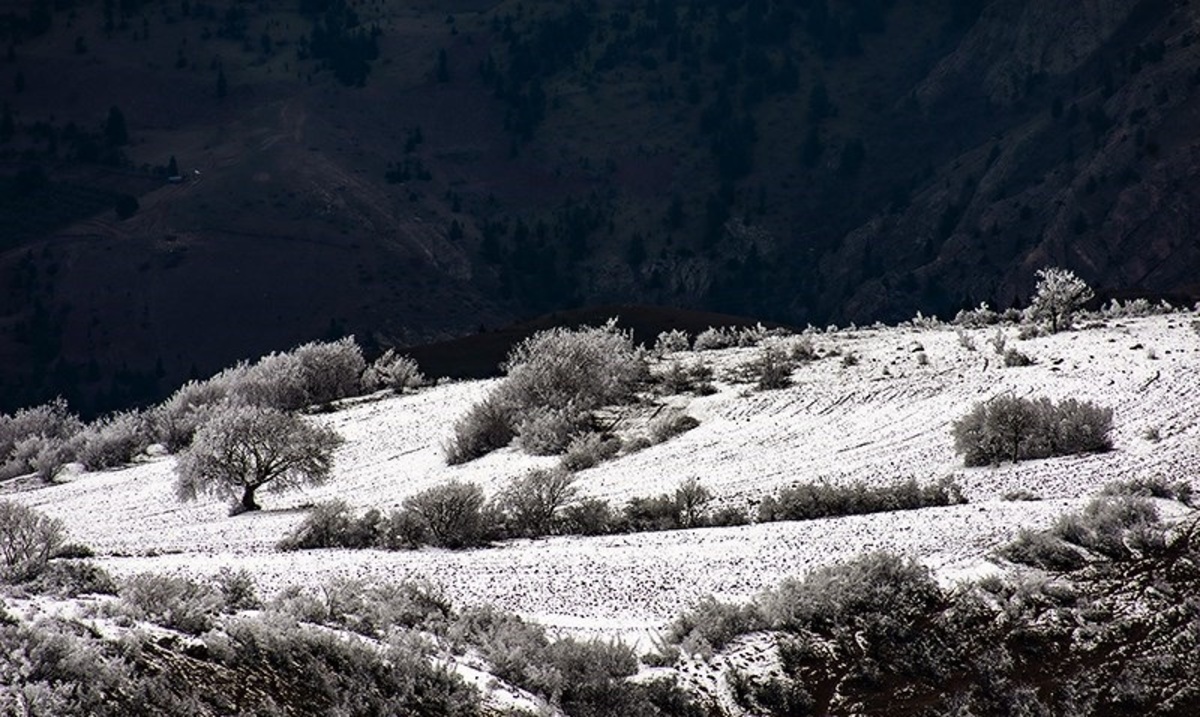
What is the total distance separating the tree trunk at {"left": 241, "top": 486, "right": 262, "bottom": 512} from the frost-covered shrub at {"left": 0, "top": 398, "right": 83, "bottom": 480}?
11.6 metres

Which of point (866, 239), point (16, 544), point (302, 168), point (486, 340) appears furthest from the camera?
point (302, 168)

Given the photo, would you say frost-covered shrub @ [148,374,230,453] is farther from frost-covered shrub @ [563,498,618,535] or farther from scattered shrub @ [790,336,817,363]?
frost-covered shrub @ [563,498,618,535]

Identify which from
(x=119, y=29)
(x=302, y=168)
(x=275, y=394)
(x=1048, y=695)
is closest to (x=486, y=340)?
(x=275, y=394)

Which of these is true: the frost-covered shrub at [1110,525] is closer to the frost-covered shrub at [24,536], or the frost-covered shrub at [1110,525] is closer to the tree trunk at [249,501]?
the frost-covered shrub at [24,536]

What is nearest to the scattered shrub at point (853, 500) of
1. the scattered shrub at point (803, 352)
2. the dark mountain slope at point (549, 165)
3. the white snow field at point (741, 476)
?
the white snow field at point (741, 476)

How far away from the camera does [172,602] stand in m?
19.0

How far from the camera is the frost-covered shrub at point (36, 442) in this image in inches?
1852

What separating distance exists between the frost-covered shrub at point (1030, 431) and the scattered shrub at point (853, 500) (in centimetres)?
220

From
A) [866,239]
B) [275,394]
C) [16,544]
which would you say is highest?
[16,544]

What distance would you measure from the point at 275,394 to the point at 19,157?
10554cm

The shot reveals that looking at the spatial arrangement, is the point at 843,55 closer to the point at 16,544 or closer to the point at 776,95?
the point at 776,95

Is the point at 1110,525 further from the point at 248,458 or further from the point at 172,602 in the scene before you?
the point at 248,458

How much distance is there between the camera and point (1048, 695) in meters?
19.6

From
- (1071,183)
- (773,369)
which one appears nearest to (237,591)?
(773,369)
